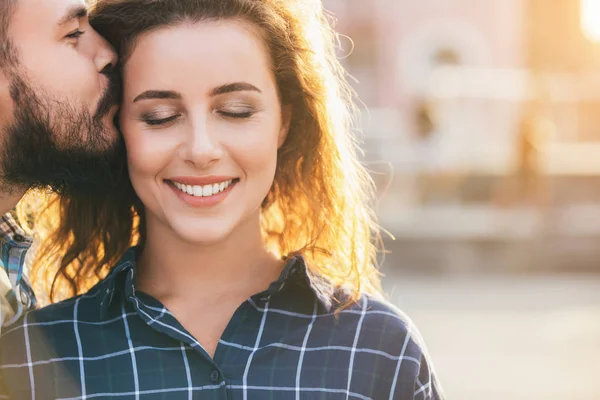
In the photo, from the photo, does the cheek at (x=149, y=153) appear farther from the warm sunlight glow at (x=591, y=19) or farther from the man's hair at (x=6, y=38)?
the warm sunlight glow at (x=591, y=19)

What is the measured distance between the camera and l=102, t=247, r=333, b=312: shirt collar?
7.92 ft

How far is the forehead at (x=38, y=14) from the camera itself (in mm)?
2443

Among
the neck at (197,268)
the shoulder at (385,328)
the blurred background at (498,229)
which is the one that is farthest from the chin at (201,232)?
the blurred background at (498,229)

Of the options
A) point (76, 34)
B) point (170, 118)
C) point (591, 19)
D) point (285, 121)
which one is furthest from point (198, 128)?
point (591, 19)

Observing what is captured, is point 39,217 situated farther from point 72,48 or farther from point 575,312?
point 575,312

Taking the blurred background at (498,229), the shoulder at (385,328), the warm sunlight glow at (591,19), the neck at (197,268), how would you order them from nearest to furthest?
the shoulder at (385,328) < the neck at (197,268) < the blurred background at (498,229) < the warm sunlight glow at (591,19)

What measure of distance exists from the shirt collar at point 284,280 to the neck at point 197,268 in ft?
0.21

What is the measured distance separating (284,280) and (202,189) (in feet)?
1.05

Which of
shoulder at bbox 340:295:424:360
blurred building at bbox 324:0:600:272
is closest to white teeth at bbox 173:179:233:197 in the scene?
shoulder at bbox 340:295:424:360

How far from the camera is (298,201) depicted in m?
2.79

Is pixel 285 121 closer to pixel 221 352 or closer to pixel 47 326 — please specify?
pixel 221 352

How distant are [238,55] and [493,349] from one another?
6.56m

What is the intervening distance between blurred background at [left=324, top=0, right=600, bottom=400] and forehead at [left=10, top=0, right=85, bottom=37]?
1169 millimetres

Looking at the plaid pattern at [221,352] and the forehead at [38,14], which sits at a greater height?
the forehead at [38,14]
